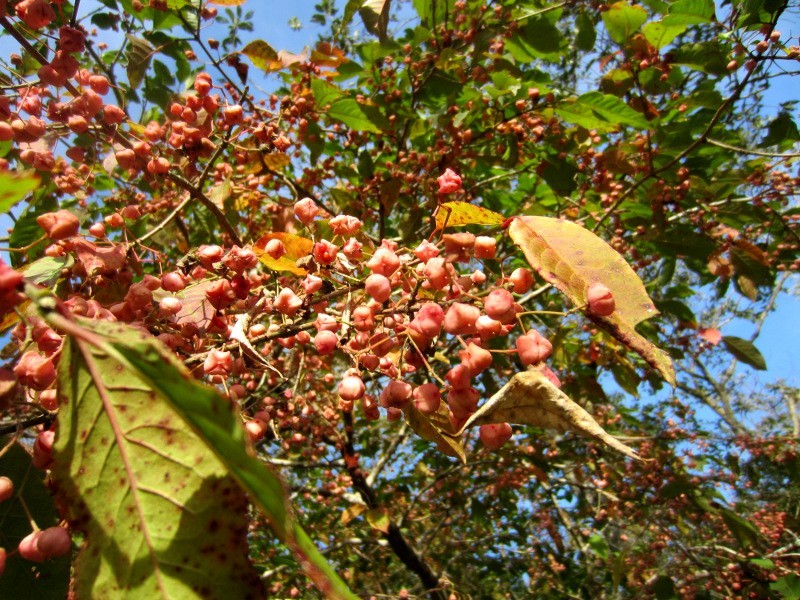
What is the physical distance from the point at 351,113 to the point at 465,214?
1.43 meters

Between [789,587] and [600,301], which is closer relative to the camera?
[600,301]

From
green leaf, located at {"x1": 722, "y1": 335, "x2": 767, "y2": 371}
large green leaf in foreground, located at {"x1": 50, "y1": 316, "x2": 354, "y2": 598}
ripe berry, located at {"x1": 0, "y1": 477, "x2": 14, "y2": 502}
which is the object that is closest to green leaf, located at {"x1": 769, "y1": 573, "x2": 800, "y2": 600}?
green leaf, located at {"x1": 722, "y1": 335, "x2": 767, "y2": 371}

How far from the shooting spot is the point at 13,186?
0.50m

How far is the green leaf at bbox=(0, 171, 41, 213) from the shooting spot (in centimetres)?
50

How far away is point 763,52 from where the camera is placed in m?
2.13

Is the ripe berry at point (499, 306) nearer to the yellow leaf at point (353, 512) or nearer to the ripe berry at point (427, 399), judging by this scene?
the ripe berry at point (427, 399)

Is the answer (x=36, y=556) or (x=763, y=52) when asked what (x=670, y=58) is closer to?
(x=763, y=52)

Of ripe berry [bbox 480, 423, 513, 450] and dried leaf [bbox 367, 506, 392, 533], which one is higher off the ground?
dried leaf [bbox 367, 506, 392, 533]

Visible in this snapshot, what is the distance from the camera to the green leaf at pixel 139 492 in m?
0.58

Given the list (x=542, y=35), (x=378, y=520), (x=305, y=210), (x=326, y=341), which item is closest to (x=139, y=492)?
(x=326, y=341)

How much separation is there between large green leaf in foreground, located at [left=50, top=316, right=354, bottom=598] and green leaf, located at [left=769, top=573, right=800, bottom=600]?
3394 millimetres

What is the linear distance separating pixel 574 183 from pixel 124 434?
2.33m

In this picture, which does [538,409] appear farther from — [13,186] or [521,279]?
[13,186]

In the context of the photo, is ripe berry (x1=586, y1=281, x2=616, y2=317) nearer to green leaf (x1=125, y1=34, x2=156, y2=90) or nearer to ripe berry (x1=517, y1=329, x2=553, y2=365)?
ripe berry (x1=517, y1=329, x2=553, y2=365)
